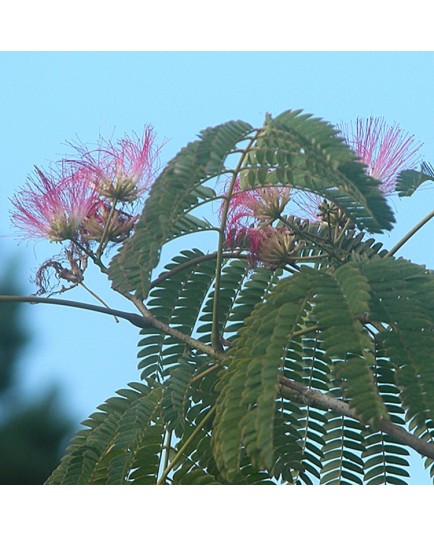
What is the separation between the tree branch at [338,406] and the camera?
1179 millimetres

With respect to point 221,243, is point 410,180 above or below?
above

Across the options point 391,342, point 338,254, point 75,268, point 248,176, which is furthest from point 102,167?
point 391,342

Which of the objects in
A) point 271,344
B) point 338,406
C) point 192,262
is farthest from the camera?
point 192,262

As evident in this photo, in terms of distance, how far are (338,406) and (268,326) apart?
0.22 meters

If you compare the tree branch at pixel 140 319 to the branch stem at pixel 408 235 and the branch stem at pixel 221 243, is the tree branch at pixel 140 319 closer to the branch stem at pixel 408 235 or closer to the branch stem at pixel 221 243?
the branch stem at pixel 221 243

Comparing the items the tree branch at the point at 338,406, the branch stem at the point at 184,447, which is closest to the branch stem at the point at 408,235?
the tree branch at the point at 338,406

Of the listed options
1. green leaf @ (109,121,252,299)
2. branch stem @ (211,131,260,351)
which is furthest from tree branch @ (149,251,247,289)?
green leaf @ (109,121,252,299)

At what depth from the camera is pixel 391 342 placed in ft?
3.63

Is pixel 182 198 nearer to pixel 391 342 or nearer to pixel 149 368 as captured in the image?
pixel 391 342

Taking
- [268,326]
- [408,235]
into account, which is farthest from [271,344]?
[408,235]

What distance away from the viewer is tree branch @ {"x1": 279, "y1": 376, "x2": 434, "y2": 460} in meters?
1.18

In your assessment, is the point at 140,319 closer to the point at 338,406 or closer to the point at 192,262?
the point at 192,262

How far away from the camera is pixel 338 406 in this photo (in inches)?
49.5

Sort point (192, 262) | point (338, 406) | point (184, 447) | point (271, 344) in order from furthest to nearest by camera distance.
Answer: point (192, 262) → point (184, 447) → point (338, 406) → point (271, 344)
